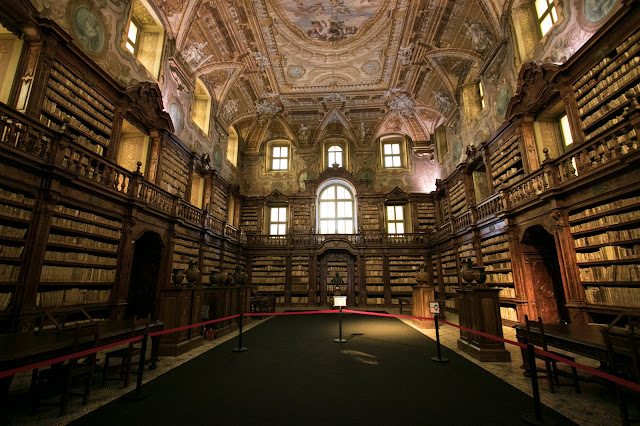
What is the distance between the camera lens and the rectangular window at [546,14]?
783cm

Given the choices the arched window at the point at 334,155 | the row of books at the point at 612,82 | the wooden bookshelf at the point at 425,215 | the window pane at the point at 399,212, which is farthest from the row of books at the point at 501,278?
the arched window at the point at 334,155

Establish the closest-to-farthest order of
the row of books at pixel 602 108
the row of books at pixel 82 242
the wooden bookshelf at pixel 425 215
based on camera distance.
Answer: the row of books at pixel 82 242, the row of books at pixel 602 108, the wooden bookshelf at pixel 425 215

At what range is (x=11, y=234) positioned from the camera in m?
4.81

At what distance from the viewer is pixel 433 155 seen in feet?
56.5

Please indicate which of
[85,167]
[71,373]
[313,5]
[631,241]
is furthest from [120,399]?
[313,5]

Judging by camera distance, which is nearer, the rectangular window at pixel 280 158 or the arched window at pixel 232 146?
the arched window at pixel 232 146

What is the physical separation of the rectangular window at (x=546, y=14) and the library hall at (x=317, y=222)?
0.42ft

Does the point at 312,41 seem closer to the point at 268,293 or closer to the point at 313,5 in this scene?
the point at 313,5

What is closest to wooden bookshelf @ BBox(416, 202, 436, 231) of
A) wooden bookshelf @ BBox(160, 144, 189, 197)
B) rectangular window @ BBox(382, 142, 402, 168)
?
rectangular window @ BBox(382, 142, 402, 168)

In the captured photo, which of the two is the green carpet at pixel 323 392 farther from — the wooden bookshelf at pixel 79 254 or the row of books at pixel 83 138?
the row of books at pixel 83 138

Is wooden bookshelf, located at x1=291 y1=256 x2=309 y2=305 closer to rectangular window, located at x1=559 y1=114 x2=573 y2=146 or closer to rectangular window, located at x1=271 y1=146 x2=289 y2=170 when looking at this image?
rectangular window, located at x1=271 y1=146 x2=289 y2=170

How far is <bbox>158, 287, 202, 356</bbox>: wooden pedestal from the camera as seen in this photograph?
5.23 metres

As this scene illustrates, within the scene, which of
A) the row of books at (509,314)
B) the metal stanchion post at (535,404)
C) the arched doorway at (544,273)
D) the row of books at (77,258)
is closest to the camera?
the metal stanchion post at (535,404)

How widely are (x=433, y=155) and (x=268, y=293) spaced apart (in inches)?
483
